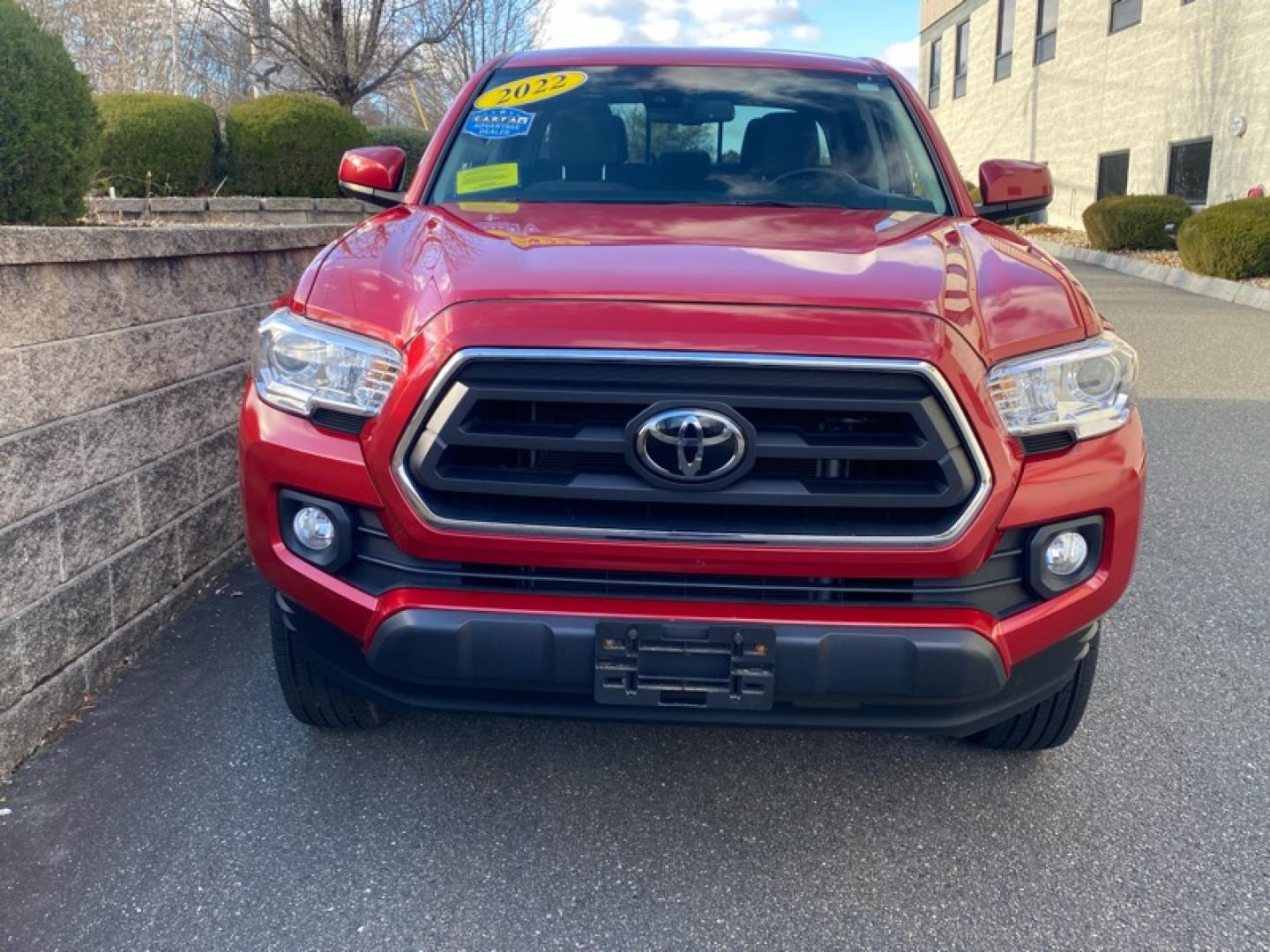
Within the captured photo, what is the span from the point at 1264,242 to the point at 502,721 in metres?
12.9

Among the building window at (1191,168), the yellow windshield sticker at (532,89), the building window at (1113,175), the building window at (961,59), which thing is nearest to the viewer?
the yellow windshield sticker at (532,89)

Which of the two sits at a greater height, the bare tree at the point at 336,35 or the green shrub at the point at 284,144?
the bare tree at the point at 336,35

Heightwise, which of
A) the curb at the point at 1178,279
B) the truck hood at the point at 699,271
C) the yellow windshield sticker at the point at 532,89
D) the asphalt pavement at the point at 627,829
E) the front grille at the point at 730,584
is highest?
the yellow windshield sticker at the point at 532,89

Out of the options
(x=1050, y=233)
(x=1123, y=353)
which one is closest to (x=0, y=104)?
(x=1123, y=353)

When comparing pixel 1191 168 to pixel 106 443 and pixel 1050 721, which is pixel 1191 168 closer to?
pixel 1050 721

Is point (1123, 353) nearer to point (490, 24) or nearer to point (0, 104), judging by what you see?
point (0, 104)

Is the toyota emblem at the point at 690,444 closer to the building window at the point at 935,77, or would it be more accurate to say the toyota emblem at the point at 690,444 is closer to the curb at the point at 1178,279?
the curb at the point at 1178,279

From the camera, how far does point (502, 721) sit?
3.22 meters

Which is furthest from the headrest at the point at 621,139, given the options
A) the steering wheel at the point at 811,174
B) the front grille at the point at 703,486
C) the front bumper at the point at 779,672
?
the front bumper at the point at 779,672

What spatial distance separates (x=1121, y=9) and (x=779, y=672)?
24.4 metres

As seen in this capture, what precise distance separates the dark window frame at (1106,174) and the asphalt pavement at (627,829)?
70.9ft

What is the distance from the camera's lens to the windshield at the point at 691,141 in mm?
3555

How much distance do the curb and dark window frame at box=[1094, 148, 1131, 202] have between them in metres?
3.45

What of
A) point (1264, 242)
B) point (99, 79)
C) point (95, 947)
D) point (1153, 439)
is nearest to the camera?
point (95, 947)
